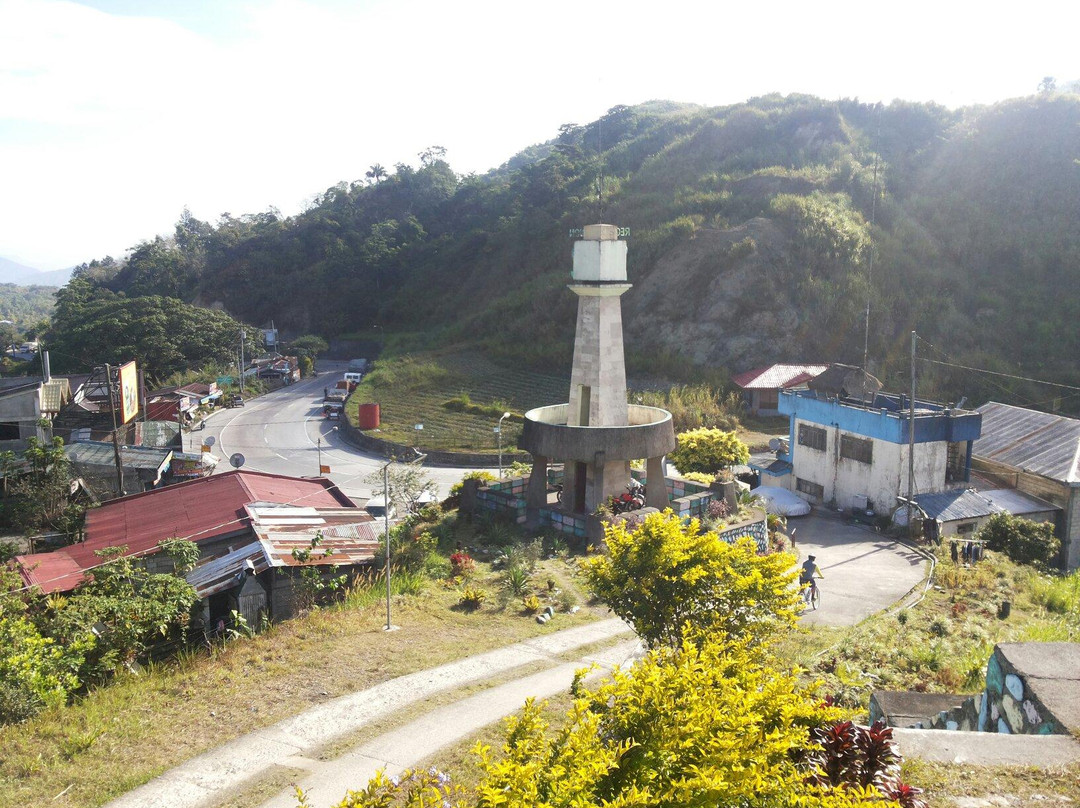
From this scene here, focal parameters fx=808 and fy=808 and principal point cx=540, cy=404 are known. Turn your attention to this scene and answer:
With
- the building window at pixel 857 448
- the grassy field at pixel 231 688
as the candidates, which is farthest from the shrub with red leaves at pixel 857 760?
the building window at pixel 857 448

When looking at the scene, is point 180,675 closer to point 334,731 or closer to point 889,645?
point 334,731

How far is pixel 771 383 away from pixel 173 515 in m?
31.4

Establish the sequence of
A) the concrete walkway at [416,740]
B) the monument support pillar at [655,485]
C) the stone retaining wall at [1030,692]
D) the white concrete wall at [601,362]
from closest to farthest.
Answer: the stone retaining wall at [1030,692] → the concrete walkway at [416,740] → the white concrete wall at [601,362] → the monument support pillar at [655,485]

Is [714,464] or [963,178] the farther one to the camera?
[963,178]

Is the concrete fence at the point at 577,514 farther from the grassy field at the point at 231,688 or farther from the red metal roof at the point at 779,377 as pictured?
the red metal roof at the point at 779,377

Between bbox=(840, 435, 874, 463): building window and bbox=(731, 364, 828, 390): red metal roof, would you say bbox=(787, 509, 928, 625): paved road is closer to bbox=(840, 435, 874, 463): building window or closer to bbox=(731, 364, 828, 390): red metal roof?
bbox=(840, 435, 874, 463): building window

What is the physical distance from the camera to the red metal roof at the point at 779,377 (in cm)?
4241

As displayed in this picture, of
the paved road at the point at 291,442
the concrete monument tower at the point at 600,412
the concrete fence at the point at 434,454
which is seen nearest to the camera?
the concrete monument tower at the point at 600,412

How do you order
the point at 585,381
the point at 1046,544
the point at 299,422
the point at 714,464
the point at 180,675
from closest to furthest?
the point at 180,675 → the point at 585,381 → the point at 1046,544 → the point at 714,464 → the point at 299,422

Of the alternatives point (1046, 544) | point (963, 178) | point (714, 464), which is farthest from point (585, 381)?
point (963, 178)

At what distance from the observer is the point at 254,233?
101 m

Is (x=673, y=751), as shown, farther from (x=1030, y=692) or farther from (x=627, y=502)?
(x=627, y=502)

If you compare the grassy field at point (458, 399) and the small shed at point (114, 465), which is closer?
the small shed at point (114, 465)

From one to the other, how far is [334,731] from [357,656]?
2264mm
